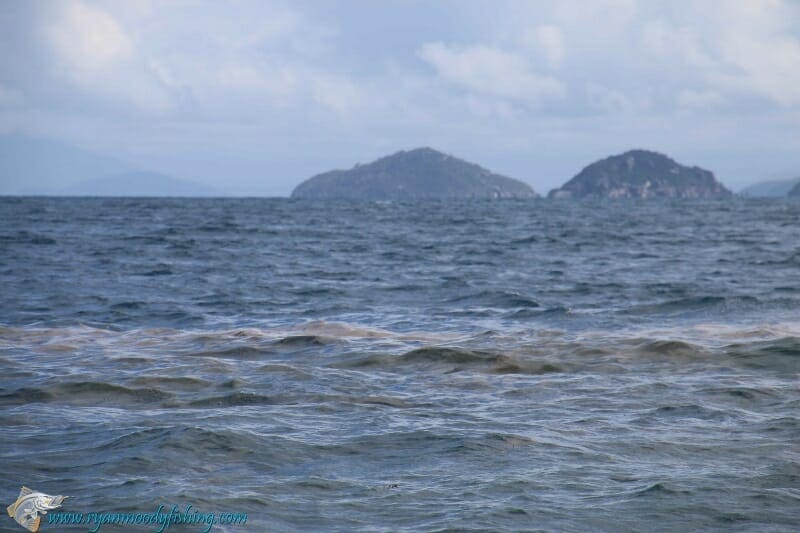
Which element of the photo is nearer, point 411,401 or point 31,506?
point 31,506

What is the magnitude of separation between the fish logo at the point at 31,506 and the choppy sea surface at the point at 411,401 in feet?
0.40

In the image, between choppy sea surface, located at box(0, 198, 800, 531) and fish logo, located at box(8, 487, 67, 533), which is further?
choppy sea surface, located at box(0, 198, 800, 531)

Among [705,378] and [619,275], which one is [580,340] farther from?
[619,275]

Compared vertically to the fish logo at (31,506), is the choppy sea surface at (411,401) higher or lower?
lower

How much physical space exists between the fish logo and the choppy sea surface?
12 cm

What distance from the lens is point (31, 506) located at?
6.50m

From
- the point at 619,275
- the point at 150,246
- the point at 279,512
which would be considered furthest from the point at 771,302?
the point at 150,246

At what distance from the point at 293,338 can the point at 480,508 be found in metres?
8.81

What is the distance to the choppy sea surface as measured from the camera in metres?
6.84

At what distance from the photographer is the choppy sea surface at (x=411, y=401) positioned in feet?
22.4

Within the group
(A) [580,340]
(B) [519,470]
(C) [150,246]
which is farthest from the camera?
(C) [150,246]

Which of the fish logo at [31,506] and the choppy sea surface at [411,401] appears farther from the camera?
the choppy sea surface at [411,401]

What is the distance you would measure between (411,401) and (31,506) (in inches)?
192

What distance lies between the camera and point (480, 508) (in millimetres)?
6625
